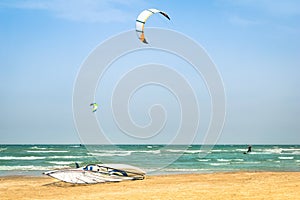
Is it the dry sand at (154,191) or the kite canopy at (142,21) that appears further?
the kite canopy at (142,21)

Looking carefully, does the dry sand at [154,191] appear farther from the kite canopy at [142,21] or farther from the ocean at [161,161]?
the ocean at [161,161]

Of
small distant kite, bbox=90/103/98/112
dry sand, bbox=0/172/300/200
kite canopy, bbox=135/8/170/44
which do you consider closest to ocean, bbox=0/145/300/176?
small distant kite, bbox=90/103/98/112

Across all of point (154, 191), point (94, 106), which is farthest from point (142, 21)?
point (94, 106)

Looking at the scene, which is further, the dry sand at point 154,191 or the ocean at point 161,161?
the ocean at point 161,161

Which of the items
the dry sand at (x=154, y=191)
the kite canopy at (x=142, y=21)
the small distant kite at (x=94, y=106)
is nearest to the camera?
the dry sand at (x=154, y=191)

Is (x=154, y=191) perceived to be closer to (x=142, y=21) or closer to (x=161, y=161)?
(x=142, y=21)

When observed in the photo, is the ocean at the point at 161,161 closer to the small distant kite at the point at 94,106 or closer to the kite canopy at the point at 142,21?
the small distant kite at the point at 94,106

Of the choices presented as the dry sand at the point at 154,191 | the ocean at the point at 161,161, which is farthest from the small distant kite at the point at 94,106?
the dry sand at the point at 154,191

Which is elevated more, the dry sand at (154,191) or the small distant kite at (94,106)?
the small distant kite at (94,106)

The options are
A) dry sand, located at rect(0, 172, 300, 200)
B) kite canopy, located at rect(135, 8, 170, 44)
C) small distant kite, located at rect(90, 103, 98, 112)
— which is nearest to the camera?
dry sand, located at rect(0, 172, 300, 200)

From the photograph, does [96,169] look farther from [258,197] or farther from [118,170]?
[258,197]

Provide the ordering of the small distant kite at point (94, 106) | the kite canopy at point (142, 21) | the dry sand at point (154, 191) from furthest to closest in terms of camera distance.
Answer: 1. the small distant kite at point (94, 106)
2. the kite canopy at point (142, 21)
3. the dry sand at point (154, 191)

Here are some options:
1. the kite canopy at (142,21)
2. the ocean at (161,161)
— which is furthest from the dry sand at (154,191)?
the ocean at (161,161)

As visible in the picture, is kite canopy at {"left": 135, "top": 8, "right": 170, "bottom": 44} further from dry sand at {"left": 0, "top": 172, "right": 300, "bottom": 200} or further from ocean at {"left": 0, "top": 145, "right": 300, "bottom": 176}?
ocean at {"left": 0, "top": 145, "right": 300, "bottom": 176}
